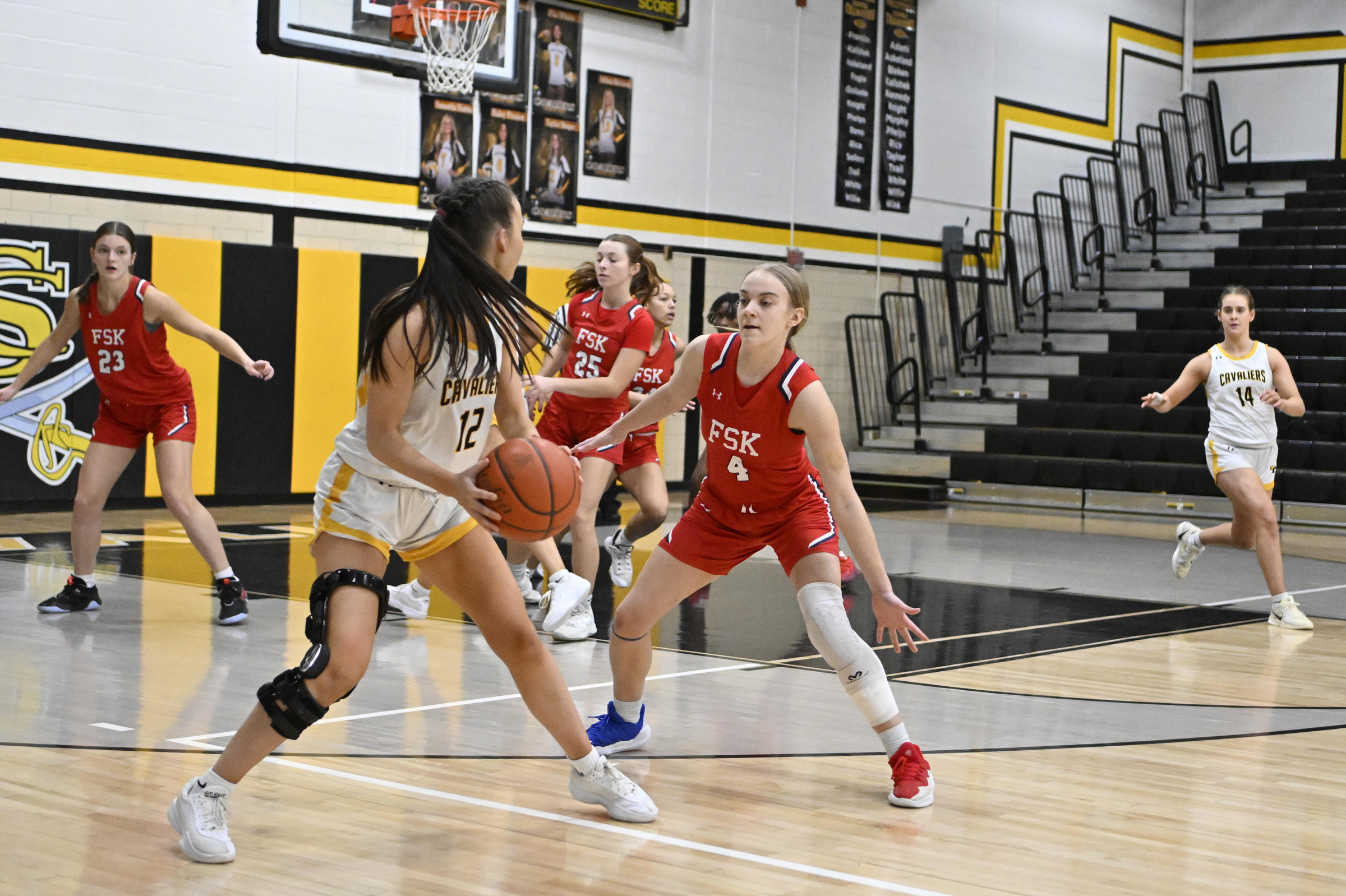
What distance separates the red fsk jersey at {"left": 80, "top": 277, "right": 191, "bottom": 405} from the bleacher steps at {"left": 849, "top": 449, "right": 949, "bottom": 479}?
9851 mm

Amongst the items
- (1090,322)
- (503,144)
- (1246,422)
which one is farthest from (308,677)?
(1090,322)

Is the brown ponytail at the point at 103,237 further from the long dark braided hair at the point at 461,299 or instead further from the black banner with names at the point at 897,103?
the black banner with names at the point at 897,103

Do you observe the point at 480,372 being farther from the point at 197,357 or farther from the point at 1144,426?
the point at 1144,426

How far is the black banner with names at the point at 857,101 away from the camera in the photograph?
54.9 ft

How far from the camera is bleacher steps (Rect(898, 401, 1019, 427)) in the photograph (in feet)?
54.5

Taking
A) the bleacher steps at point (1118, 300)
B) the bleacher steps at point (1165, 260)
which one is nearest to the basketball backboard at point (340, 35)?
the bleacher steps at point (1118, 300)

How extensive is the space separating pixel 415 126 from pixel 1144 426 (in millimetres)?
7555

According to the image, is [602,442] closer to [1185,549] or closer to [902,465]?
[1185,549]

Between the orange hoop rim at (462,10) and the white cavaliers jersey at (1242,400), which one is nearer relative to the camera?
the white cavaliers jersey at (1242,400)

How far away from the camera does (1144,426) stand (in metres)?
15.2

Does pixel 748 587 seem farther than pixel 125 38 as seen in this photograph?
No

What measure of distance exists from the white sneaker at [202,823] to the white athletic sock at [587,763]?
2.70ft

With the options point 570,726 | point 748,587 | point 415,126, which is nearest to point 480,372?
point 570,726

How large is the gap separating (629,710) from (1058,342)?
553 inches
